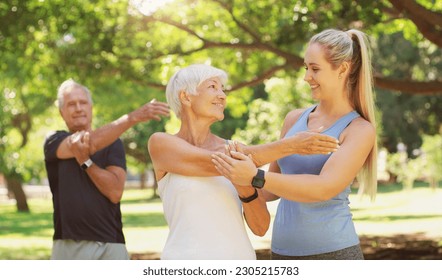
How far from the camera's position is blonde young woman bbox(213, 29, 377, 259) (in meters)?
3.57

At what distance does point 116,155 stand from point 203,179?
1752 millimetres

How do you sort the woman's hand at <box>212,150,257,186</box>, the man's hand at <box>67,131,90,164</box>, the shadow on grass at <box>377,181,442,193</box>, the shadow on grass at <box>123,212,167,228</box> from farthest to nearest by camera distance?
the shadow on grass at <box>377,181,442,193</box> < the shadow on grass at <box>123,212,167,228</box> < the man's hand at <box>67,131,90,164</box> < the woman's hand at <box>212,150,257,186</box>

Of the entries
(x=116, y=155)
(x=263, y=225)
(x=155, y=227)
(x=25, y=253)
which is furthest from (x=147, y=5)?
(x=263, y=225)

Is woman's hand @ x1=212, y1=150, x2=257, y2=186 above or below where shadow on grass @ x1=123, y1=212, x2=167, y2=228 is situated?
above

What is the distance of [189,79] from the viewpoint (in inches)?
144

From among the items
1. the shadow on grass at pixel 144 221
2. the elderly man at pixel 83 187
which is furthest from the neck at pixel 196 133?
the shadow on grass at pixel 144 221

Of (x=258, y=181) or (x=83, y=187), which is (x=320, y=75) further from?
(x=83, y=187)

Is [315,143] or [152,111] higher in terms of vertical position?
[152,111]

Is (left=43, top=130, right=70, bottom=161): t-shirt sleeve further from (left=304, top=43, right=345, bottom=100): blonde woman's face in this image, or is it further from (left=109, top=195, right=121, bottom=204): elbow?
(left=304, top=43, right=345, bottom=100): blonde woman's face

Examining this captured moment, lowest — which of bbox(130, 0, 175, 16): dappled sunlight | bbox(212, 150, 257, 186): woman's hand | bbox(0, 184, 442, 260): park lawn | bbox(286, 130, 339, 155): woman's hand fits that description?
bbox(0, 184, 442, 260): park lawn

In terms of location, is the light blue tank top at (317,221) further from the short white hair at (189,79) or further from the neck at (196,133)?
the short white hair at (189,79)

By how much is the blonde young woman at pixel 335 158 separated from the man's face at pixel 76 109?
179 cm

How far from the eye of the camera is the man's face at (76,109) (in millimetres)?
5117

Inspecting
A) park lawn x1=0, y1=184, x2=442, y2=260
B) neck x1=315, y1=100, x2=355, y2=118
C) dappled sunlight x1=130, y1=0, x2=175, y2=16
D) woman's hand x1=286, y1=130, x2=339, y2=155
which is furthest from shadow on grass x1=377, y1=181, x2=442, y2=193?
woman's hand x1=286, y1=130, x2=339, y2=155
